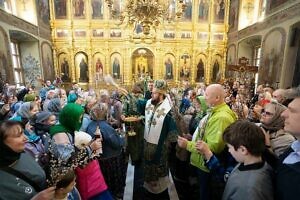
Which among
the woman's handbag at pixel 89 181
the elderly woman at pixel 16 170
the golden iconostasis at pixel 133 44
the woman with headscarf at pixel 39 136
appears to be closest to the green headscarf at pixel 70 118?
the woman with headscarf at pixel 39 136

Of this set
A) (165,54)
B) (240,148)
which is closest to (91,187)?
(240,148)

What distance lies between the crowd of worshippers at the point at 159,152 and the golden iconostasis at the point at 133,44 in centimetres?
1094

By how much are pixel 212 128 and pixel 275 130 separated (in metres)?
0.56

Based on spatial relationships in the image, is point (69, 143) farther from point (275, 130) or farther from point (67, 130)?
point (275, 130)

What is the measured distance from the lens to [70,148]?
174 centimetres

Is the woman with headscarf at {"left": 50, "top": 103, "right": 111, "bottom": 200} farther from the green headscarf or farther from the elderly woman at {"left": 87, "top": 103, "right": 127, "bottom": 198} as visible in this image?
the elderly woman at {"left": 87, "top": 103, "right": 127, "bottom": 198}

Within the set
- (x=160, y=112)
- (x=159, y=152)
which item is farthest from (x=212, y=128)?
(x=159, y=152)

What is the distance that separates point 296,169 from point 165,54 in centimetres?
1403

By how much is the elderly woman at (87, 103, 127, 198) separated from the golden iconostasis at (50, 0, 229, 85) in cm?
1168

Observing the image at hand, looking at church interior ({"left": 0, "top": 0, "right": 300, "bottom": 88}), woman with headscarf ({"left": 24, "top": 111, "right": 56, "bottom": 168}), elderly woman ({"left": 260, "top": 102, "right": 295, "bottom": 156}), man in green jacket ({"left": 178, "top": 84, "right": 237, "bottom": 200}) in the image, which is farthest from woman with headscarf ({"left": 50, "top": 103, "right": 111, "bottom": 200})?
church interior ({"left": 0, "top": 0, "right": 300, "bottom": 88})

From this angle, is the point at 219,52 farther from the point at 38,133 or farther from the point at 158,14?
the point at 38,133

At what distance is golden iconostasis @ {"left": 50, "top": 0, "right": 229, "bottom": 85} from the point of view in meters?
14.1

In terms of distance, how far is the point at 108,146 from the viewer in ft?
8.69

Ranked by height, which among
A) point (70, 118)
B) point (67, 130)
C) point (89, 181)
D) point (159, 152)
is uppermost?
point (70, 118)
